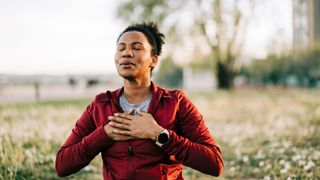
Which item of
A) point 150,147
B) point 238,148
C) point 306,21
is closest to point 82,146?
point 150,147

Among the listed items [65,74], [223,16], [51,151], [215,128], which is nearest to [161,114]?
[51,151]

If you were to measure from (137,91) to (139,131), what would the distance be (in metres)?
0.45

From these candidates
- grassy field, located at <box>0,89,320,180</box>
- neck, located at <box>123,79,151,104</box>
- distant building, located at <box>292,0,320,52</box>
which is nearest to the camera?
neck, located at <box>123,79,151,104</box>

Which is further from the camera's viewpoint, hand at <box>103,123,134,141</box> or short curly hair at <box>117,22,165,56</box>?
short curly hair at <box>117,22,165,56</box>

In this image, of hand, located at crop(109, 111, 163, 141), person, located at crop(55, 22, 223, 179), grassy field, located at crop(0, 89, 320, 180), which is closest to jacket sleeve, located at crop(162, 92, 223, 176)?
person, located at crop(55, 22, 223, 179)

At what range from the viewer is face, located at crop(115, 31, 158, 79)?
2873 mm

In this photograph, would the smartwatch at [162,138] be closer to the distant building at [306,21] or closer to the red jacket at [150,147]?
the red jacket at [150,147]

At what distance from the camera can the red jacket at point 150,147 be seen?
270 cm

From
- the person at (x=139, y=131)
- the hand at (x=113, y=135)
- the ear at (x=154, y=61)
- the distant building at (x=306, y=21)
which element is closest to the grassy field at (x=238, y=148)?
the person at (x=139, y=131)

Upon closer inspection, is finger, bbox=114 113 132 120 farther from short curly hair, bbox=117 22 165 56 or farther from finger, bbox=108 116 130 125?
short curly hair, bbox=117 22 165 56

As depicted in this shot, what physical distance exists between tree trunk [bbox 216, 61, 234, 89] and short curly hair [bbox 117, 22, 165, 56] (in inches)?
1077

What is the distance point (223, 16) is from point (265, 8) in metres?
2.89

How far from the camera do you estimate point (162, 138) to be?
2629mm

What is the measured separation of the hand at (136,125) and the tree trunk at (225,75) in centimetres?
2808
